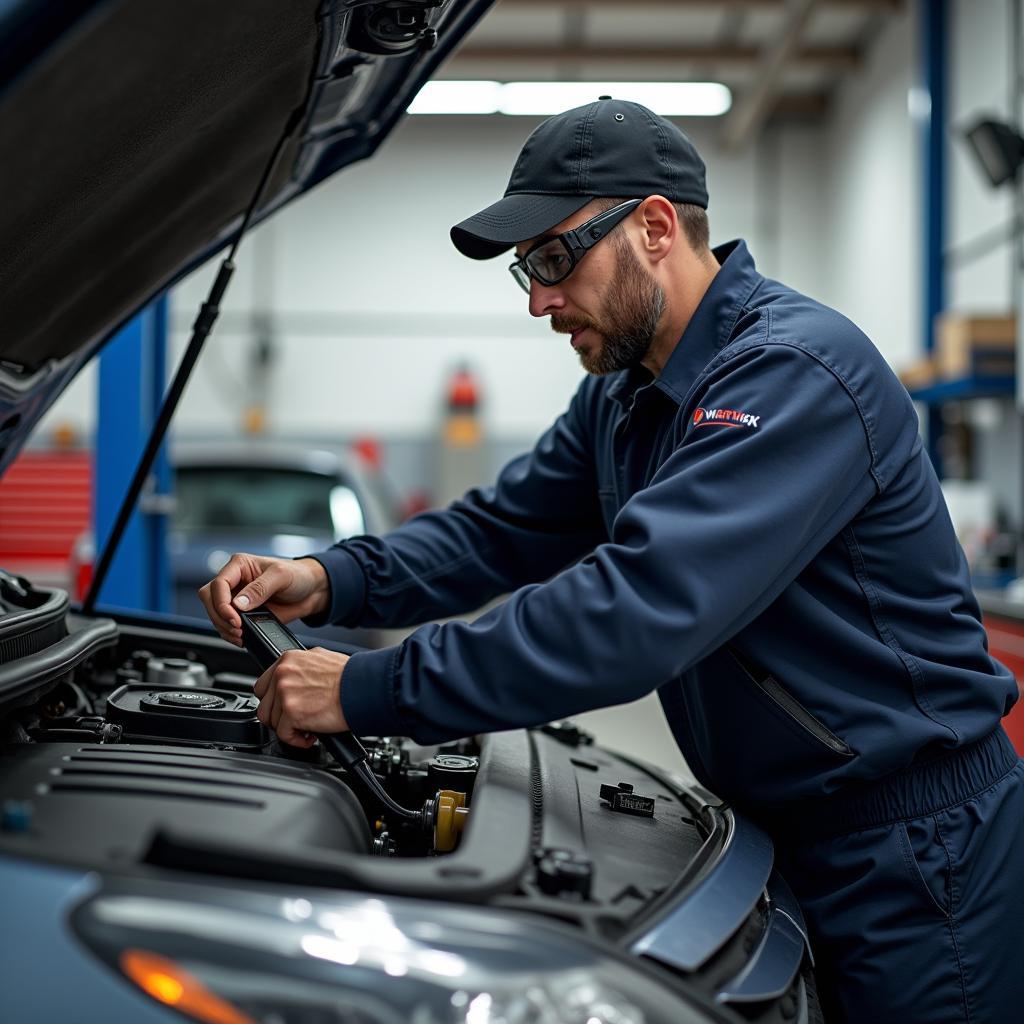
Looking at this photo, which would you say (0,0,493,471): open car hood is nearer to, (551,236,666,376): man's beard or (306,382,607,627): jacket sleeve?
(551,236,666,376): man's beard

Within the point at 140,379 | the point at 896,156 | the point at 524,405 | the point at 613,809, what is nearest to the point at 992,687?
the point at 613,809

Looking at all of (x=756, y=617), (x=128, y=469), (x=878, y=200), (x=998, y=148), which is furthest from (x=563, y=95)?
(x=756, y=617)

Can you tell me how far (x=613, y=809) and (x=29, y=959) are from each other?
0.76 meters

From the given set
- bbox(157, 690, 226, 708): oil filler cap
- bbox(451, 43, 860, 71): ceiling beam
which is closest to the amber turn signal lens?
bbox(157, 690, 226, 708): oil filler cap

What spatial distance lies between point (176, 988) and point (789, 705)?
0.80 metres

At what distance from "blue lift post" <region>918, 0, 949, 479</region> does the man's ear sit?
583 cm

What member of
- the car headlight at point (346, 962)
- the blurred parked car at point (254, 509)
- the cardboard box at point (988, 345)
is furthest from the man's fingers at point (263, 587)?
the cardboard box at point (988, 345)

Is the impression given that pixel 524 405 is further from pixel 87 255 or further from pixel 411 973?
pixel 411 973

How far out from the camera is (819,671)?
1.38 metres

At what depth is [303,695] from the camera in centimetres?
126

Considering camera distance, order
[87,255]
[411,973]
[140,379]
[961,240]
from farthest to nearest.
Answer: [961,240] → [140,379] → [87,255] → [411,973]

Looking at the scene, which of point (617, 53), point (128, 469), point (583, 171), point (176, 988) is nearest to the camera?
point (176, 988)

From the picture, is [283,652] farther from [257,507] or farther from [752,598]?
[257,507]

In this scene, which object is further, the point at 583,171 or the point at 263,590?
the point at 263,590
